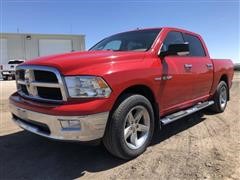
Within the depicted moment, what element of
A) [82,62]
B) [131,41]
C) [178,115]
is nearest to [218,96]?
[178,115]

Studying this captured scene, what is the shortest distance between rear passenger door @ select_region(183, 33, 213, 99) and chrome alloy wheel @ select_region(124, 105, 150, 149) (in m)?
1.78

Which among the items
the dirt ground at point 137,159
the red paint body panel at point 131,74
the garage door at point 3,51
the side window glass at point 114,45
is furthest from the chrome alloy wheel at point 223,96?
the garage door at point 3,51

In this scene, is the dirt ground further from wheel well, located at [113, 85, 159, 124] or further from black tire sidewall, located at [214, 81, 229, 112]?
black tire sidewall, located at [214, 81, 229, 112]

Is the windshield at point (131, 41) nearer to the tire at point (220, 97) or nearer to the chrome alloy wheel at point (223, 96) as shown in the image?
the tire at point (220, 97)

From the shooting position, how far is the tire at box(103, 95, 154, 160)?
3.81 meters

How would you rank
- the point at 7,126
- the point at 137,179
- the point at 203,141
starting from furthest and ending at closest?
the point at 7,126, the point at 203,141, the point at 137,179

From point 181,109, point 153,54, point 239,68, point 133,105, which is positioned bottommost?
point 239,68

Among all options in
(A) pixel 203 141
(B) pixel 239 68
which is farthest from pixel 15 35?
(A) pixel 203 141

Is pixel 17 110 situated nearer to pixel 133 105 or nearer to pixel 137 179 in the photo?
pixel 133 105

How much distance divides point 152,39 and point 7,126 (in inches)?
139

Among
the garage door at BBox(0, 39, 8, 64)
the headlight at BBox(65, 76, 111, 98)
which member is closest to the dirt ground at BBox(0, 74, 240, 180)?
the headlight at BBox(65, 76, 111, 98)

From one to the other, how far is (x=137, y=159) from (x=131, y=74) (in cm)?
121

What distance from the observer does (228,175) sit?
3.62m

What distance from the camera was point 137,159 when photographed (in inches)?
166
